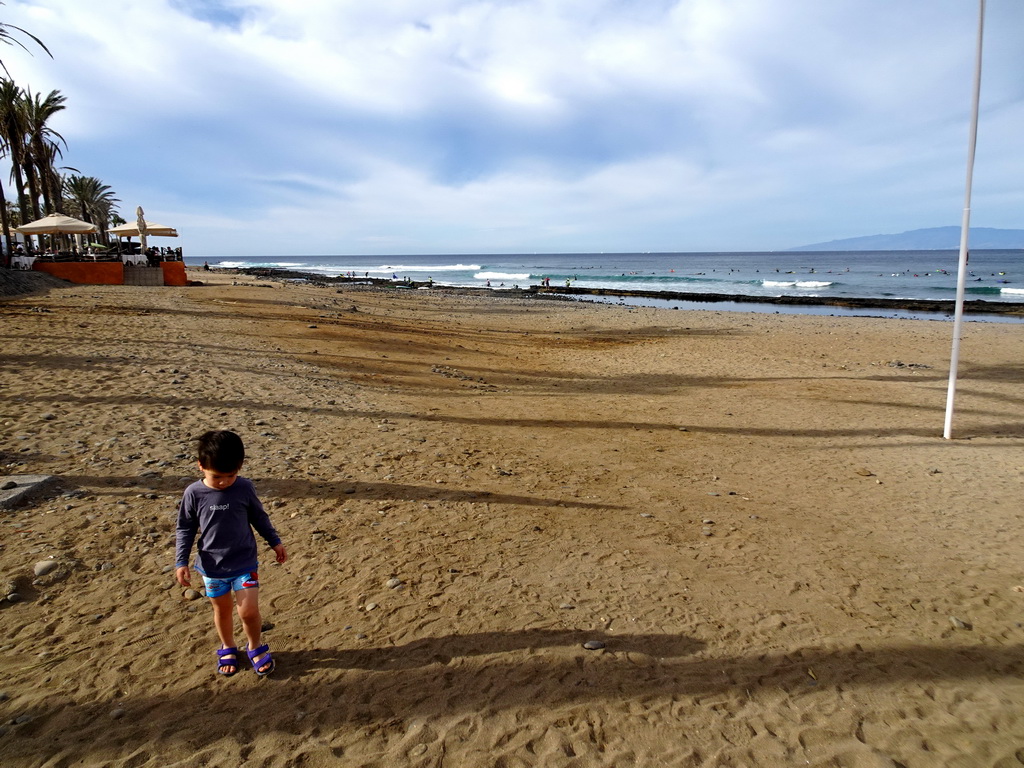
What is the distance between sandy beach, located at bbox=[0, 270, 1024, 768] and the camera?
2801mm

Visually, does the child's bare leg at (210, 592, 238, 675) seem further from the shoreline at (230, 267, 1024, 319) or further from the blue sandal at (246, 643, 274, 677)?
the shoreline at (230, 267, 1024, 319)

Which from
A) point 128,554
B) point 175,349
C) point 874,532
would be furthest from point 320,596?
point 175,349

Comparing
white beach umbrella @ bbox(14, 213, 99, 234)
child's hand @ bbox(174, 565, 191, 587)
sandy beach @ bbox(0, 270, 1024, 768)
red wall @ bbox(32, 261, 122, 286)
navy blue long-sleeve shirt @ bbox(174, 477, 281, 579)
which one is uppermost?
white beach umbrella @ bbox(14, 213, 99, 234)

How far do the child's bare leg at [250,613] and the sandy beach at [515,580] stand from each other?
0.67 ft

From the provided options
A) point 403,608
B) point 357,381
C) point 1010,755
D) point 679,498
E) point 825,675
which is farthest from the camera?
point 357,381

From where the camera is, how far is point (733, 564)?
4535 millimetres

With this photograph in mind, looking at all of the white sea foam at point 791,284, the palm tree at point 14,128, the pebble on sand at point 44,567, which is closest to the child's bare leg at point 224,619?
the pebble on sand at point 44,567

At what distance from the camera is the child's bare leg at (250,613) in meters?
3.04

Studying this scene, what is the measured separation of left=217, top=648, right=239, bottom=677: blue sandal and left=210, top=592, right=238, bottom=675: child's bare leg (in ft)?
0.04

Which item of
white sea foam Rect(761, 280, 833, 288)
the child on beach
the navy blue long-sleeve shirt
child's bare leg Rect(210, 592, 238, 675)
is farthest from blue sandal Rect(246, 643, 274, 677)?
white sea foam Rect(761, 280, 833, 288)

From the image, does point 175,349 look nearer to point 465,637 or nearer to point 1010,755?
point 465,637

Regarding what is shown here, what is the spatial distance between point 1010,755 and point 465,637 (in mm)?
2771

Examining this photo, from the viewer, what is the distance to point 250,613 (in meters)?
3.05

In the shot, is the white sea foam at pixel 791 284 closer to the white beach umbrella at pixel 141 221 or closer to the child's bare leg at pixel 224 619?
the white beach umbrella at pixel 141 221
